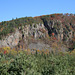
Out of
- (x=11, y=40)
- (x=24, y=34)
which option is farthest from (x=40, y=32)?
(x=11, y=40)

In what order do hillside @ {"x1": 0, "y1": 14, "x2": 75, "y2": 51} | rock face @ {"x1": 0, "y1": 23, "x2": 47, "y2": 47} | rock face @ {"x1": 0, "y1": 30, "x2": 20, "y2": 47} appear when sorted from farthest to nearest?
1. hillside @ {"x1": 0, "y1": 14, "x2": 75, "y2": 51}
2. rock face @ {"x1": 0, "y1": 23, "x2": 47, "y2": 47}
3. rock face @ {"x1": 0, "y1": 30, "x2": 20, "y2": 47}

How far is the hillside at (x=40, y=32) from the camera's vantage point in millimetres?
106938

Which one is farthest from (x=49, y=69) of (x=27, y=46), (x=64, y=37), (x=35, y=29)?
(x=64, y=37)

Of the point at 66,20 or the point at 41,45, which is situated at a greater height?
the point at 66,20

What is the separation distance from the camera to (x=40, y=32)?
125938 millimetres

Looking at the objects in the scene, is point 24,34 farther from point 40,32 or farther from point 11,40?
point 40,32

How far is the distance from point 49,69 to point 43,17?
113425 millimetres

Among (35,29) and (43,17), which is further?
(43,17)

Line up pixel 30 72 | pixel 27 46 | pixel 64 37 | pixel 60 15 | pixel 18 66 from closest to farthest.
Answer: pixel 30 72, pixel 18 66, pixel 27 46, pixel 64 37, pixel 60 15

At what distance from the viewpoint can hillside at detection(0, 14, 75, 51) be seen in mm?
106938

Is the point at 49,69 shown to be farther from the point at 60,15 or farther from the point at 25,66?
the point at 60,15

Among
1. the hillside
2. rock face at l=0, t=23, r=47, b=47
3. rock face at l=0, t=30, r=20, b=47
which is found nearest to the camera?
rock face at l=0, t=30, r=20, b=47

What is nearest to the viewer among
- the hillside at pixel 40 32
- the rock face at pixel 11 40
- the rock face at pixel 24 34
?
the rock face at pixel 11 40

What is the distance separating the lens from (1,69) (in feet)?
79.2
